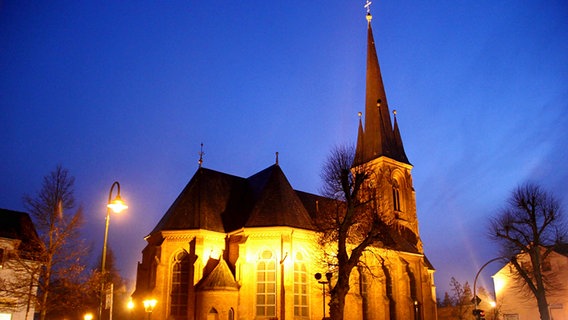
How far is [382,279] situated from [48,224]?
2734cm

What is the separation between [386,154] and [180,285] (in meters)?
27.3

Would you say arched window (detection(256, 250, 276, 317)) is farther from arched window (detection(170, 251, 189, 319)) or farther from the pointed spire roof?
the pointed spire roof

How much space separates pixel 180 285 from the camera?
3522 cm

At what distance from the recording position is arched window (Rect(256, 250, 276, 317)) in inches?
1321

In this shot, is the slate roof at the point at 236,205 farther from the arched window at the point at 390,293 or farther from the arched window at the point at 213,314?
the arched window at the point at 213,314

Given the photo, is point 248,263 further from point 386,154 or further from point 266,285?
point 386,154

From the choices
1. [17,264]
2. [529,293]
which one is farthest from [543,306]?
[17,264]

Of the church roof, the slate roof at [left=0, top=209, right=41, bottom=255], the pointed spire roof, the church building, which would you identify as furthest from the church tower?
the slate roof at [left=0, top=209, right=41, bottom=255]

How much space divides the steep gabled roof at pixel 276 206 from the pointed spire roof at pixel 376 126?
1586 cm

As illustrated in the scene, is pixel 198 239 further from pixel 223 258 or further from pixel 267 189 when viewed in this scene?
pixel 267 189

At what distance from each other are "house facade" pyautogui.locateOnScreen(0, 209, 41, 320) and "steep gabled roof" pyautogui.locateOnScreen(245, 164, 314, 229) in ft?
47.5

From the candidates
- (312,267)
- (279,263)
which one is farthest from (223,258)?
(312,267)

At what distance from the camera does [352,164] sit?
33.1 meters

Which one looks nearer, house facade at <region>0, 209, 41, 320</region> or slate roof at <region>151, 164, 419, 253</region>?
house facade at <region>0, 209, 41, 320</region>
